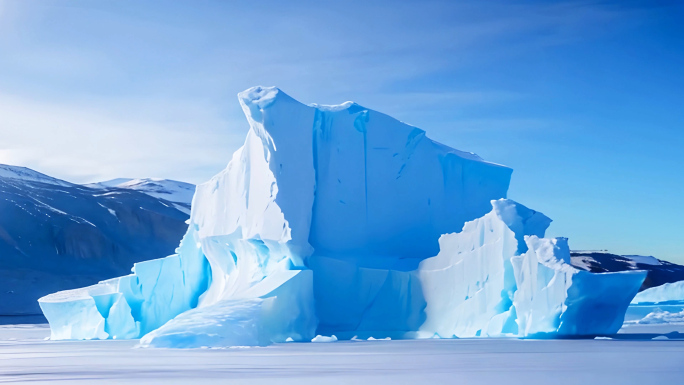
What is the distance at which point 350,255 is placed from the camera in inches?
639

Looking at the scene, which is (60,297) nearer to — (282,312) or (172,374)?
(282,312)

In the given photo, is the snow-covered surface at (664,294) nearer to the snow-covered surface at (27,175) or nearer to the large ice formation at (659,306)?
the large ice formation at (659,306)

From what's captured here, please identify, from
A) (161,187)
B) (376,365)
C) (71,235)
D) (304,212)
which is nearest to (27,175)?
(161,187)

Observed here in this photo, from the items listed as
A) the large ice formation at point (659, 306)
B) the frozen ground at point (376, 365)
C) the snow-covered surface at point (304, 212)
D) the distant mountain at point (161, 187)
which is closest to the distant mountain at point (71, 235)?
the distant mountain at point (161, 187)

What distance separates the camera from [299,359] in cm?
982

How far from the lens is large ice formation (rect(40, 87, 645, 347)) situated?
44.5 feet

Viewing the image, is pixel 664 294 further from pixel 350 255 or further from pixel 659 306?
pixel 350 255

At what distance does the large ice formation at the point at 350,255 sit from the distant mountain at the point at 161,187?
57124mm

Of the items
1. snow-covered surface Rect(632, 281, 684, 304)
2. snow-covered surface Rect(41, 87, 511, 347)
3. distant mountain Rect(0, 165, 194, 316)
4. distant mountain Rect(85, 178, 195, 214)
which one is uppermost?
snow-covered surface Rect(41, 87, 511, 347)

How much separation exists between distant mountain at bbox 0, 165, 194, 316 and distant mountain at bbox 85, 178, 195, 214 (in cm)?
363

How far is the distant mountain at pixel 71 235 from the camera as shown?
53594 millimetres

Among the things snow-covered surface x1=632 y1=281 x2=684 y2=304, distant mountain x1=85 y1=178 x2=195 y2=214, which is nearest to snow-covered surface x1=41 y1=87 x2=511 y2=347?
snow-covered surface x1=632 y1=281 x2=684 y2=304

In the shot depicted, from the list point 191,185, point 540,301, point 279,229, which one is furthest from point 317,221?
point 191,185

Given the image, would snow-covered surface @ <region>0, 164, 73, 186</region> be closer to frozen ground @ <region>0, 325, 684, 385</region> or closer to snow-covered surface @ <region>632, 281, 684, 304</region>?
snow-covered surface @ <region>632, 281, 684, 304</region>
